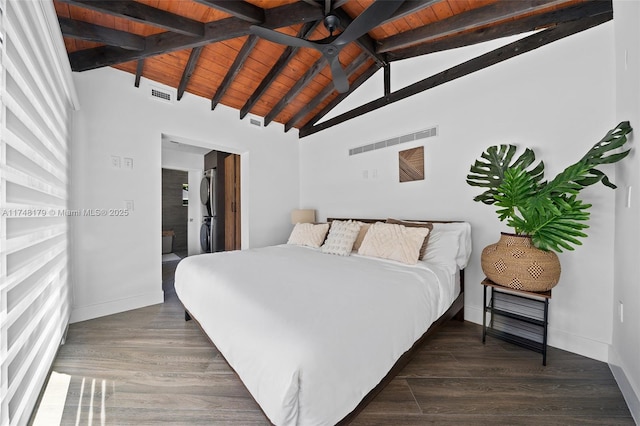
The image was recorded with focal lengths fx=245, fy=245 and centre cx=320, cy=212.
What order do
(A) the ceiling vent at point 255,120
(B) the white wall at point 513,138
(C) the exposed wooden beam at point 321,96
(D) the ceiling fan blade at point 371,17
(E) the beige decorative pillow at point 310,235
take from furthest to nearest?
1. (A) the ceiling vent at point 255,120
2. (E) the beige decorative pillow at point 310,235
3. (C) the exposed wooden beam at point 321,96
4. (B) the white wall at point 513,138
5. (D) the ceiling fan blade at point 371,17

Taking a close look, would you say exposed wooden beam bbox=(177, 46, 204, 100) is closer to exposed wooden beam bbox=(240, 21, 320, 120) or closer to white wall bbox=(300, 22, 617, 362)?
exposed wooden beam bbox=(240, 21, 320, 120)

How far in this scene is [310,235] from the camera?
3.38 m

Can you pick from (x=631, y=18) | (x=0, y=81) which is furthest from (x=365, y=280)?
(x=631, y=18)

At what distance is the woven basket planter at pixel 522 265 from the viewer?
1.78m

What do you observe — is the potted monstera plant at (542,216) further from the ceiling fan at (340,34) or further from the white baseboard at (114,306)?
the white baseboard at (114,306)

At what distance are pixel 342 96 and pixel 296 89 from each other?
86 cm

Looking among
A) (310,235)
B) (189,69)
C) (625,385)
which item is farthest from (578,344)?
(189,69)

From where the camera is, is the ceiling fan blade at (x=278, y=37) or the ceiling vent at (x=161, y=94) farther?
the ceiling vent at (x=161, y=94)

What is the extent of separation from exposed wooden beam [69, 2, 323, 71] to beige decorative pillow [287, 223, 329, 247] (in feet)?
7.52

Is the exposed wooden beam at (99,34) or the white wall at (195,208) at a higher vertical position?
the exposed wooden beam at (99,34)

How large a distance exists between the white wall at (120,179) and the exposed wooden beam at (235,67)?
0.25 metres

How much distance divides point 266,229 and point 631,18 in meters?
4.27

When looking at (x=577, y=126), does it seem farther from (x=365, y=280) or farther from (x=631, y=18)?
(x=365, y=280)

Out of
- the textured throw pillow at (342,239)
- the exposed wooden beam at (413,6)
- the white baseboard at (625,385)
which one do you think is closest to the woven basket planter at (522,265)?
the white baseboard at (625,385)
